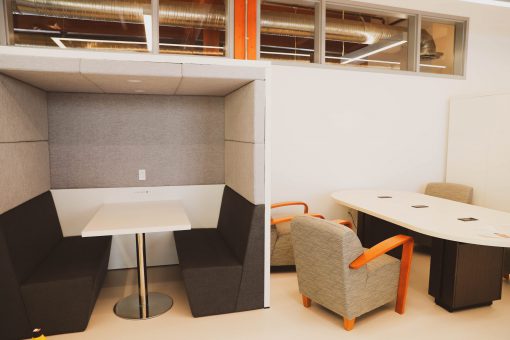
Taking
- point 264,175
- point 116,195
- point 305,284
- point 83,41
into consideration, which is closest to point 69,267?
point 116,195

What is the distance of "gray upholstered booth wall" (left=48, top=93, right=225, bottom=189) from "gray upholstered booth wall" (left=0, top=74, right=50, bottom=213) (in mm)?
166

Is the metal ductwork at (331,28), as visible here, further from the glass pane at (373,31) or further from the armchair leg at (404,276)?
the armchair leg at (404,276)

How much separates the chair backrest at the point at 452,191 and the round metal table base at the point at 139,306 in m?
3.27

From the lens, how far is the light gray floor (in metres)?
2.54

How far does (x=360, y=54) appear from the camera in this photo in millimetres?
6000

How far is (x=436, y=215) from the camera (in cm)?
306

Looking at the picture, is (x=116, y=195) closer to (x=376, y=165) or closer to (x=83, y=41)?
(x=376, y=165)

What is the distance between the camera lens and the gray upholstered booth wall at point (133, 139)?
3383 mm

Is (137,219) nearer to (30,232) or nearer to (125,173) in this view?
(30,232)

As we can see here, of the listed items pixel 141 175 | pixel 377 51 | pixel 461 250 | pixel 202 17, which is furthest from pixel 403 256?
pixel 377 51

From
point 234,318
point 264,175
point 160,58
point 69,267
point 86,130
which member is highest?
point 160,58

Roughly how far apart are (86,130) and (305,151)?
2.32 metres

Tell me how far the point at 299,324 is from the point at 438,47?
4.37m

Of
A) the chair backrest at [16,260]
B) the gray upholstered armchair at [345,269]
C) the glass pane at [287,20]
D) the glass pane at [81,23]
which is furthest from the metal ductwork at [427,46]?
the chair backrest at [16,260]
